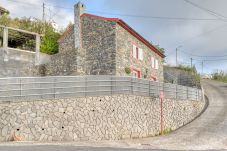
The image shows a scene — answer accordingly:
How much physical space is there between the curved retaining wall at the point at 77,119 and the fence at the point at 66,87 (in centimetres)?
36

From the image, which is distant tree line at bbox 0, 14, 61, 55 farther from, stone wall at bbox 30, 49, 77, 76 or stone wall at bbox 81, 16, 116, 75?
stone wall at bbox 81, 16, 116, 75

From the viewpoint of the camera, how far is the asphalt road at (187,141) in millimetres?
15812

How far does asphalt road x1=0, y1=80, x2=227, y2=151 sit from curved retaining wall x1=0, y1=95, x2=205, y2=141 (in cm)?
115

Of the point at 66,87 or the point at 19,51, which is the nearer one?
the point at 66,87

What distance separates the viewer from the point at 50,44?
127ft

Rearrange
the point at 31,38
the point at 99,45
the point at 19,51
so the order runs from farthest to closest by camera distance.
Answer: the point at 31,38 < the point at 19,51 < the point at 99,45

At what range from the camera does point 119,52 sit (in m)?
28.3

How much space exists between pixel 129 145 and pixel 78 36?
14.9m

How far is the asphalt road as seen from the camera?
623 inches

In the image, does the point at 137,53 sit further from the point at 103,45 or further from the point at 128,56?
the point at 103,45

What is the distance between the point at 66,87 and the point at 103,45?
901 cm

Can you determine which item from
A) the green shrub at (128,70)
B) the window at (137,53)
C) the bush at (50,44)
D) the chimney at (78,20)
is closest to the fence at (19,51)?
the chimney at (78,20)

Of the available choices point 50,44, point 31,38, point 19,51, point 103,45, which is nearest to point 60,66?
point 19,51

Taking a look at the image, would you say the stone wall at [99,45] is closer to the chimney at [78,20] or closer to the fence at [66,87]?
the chimney at [78,20]
